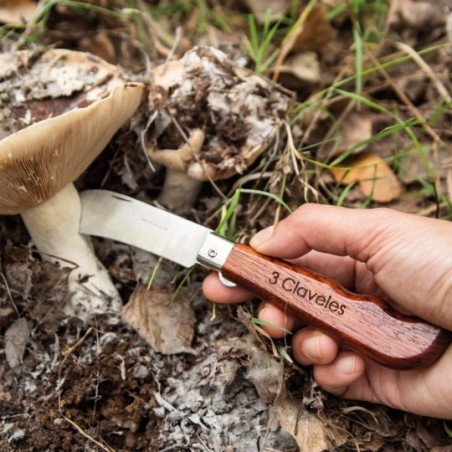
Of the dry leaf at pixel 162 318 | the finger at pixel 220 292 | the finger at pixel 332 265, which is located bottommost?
the dry leaf at pixel 162 318

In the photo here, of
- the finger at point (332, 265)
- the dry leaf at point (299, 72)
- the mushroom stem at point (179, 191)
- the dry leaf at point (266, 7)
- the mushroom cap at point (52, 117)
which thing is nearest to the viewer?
the mushroom cap at point (52, 117)

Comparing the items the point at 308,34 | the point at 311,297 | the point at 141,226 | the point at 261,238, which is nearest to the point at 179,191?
the point at 141,226

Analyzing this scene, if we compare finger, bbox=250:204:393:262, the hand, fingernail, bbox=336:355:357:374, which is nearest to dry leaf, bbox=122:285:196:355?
the hand

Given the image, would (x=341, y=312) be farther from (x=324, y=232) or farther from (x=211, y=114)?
(x=211, y=114)

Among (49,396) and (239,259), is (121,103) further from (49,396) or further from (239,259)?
(49,396)

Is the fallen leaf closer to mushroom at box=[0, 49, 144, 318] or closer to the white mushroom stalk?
mushroom at box=[0, 49, 144, 318]

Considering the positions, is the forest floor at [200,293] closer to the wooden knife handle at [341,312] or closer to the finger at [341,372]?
the finger at [341,372]

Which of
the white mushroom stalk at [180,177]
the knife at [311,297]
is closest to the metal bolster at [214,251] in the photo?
the knife at [311,297]
